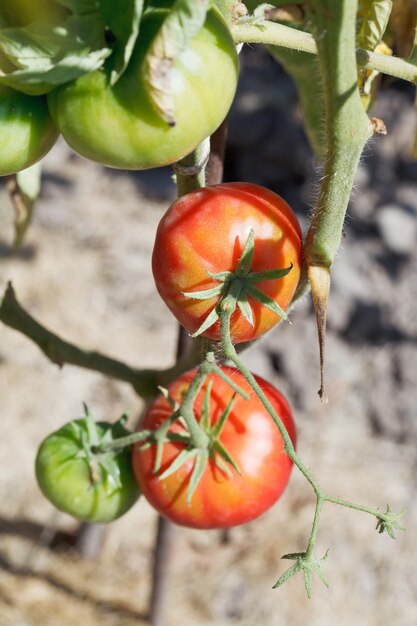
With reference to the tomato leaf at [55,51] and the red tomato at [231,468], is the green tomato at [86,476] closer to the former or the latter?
the red tomato at [231,468]

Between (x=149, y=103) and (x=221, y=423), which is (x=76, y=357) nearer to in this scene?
(x=221, y=423)

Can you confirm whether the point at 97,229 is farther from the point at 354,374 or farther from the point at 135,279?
the point at 354,374

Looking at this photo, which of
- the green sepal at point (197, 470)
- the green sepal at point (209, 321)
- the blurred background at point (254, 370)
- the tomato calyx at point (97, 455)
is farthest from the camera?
the blurred background at point (254, 370)

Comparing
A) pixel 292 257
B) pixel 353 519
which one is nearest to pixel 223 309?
pixel 292 257

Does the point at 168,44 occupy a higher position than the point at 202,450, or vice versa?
the point at 168,44

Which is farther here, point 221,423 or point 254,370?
point 254,370

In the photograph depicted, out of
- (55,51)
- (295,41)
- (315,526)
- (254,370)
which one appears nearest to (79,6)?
(55,51)

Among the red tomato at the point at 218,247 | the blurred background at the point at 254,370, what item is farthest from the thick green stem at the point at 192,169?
the blurred background at the point at 254,370
